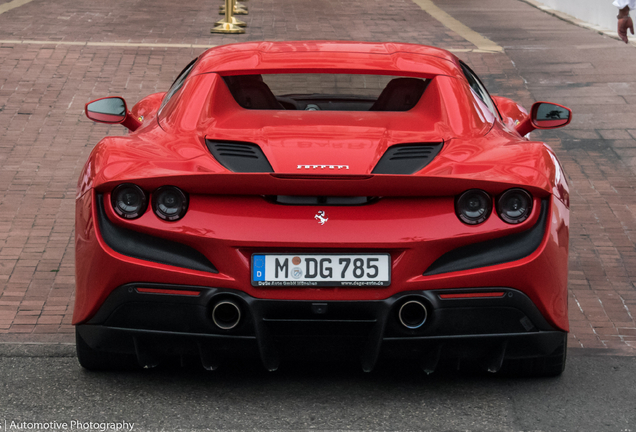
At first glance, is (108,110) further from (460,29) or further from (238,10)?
(238,10)

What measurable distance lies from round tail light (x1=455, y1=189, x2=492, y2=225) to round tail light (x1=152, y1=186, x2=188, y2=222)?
1.00 meters

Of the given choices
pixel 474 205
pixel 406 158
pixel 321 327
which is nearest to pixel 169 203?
pixel 321 327

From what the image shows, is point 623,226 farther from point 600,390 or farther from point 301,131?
point 301,131

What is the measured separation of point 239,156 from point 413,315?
2.86ft

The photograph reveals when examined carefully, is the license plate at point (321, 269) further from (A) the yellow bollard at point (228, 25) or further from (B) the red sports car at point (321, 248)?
(A) the yellow bollard at point (228, 25)

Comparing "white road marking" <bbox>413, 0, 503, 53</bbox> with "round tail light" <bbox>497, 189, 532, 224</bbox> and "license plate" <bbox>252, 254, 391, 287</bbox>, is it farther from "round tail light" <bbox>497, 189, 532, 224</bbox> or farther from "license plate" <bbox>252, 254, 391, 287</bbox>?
"license plate" <bbox>252, 254, 391, 287</bbox>

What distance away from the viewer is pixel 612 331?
185 inches

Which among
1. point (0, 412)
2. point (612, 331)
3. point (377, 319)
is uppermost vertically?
point (377, 319)

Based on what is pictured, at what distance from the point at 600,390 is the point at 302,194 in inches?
63.3

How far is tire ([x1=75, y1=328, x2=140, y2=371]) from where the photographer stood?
151 inches

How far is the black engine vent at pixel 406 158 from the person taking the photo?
128 inches

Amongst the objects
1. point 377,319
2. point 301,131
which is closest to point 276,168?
point 301,131

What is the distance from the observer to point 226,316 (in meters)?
3.30

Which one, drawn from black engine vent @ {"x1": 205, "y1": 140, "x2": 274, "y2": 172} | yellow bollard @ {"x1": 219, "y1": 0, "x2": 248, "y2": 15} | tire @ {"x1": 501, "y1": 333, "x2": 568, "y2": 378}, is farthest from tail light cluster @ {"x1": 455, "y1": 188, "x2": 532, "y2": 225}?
yellow bollard @ {"x1": 219, "y1": 0, "x2": 248, "y2": 15}
